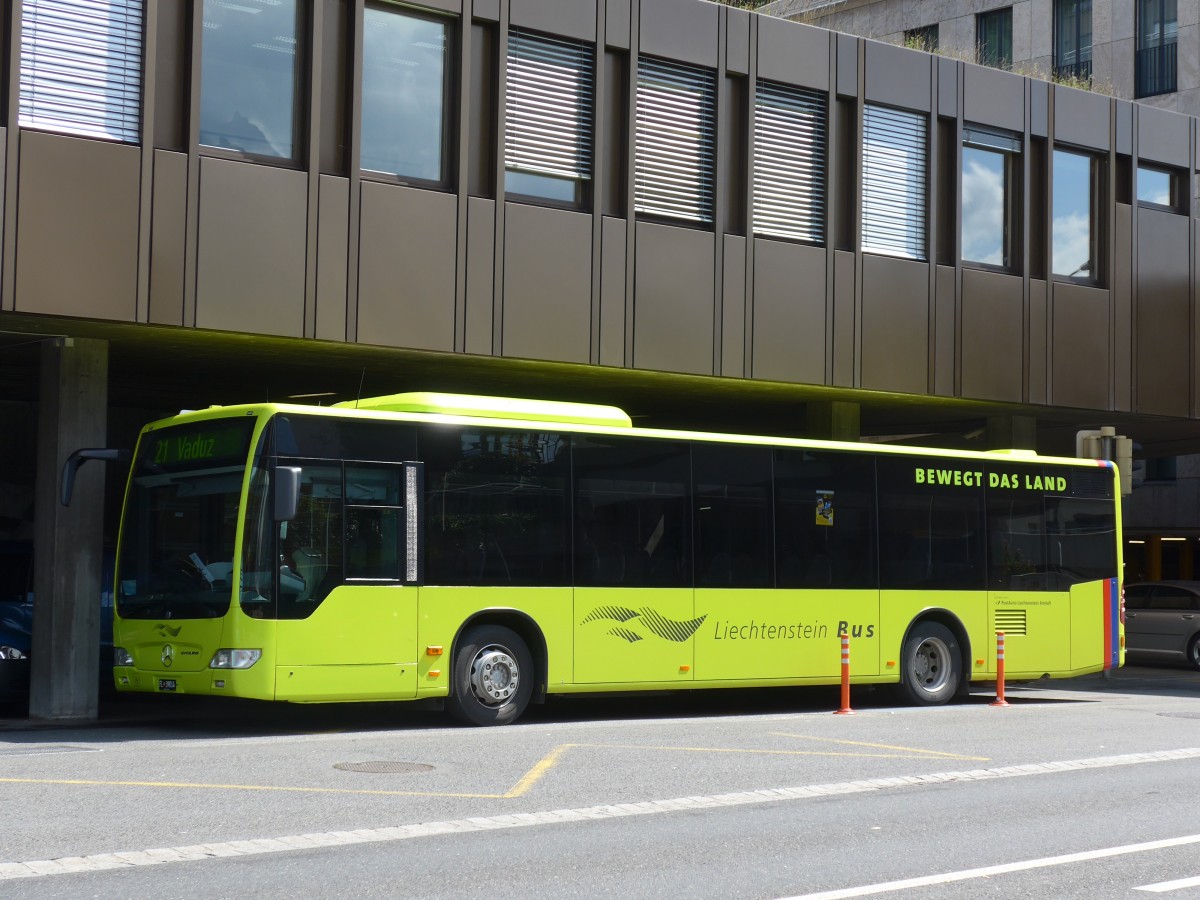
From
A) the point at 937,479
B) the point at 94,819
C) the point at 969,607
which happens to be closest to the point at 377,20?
the point at 937,479

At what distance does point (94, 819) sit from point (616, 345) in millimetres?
11589

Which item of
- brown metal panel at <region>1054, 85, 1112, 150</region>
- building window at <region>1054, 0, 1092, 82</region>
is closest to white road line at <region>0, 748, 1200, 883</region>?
brown metal panel at <region>1054, 85, 1112, 150</region>

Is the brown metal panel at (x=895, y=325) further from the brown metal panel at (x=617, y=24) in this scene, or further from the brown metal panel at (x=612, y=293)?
the brown metal panel at (x=617, y=24)

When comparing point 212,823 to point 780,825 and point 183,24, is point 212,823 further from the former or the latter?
point 183,24

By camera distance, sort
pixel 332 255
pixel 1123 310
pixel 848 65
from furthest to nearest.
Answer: pixel 1123 310
pixel 848 65
pixel 332 255

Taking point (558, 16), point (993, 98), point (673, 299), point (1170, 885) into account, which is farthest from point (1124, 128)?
point (1170, 885)

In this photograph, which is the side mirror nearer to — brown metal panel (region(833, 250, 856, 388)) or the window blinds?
the window blinds

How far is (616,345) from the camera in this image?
64.5 feet

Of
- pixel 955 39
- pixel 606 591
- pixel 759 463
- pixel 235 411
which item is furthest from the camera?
pixel 955 39

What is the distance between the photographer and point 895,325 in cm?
2256

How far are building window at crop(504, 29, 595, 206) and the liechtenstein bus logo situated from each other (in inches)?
220

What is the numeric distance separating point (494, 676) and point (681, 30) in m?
9.34

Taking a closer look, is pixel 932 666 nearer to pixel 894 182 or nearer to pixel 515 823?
pixel 894 182

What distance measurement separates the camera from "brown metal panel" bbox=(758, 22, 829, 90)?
21.4 metres
